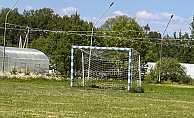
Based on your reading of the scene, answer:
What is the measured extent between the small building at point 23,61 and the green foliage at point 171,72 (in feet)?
39.6

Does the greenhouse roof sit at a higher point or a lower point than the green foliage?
higher

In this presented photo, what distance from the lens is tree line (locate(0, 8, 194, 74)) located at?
43.2 metres

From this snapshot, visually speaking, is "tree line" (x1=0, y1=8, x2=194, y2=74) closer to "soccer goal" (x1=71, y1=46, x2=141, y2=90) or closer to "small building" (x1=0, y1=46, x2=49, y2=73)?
"small building" (x1=0, y1=46, x2=49, y2=73)

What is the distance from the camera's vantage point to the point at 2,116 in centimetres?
999

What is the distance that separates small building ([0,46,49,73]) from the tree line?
6.39 ft

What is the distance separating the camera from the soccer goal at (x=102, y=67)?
90.6 ft

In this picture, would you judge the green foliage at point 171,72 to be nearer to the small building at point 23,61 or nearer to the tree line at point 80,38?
the tree line at point 80,38

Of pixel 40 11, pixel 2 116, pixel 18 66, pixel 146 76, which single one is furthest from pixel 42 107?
pixel 40 11

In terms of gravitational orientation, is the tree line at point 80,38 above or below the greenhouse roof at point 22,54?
above

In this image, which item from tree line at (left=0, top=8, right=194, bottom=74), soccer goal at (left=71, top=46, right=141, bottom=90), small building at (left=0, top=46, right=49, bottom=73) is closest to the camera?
soccer goal at (left=71, top=46, right=141, bottom=90)

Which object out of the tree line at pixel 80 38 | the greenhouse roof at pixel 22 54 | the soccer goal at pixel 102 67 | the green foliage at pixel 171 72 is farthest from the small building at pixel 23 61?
the soccer goal at pixel 102 67

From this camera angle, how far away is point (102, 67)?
29.1m

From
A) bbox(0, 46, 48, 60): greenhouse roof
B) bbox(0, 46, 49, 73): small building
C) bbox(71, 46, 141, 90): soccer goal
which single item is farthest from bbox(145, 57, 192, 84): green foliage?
bbox(71, 46, 141, 90): soccer goal

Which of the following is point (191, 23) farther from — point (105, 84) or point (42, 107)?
point (42, 107)
